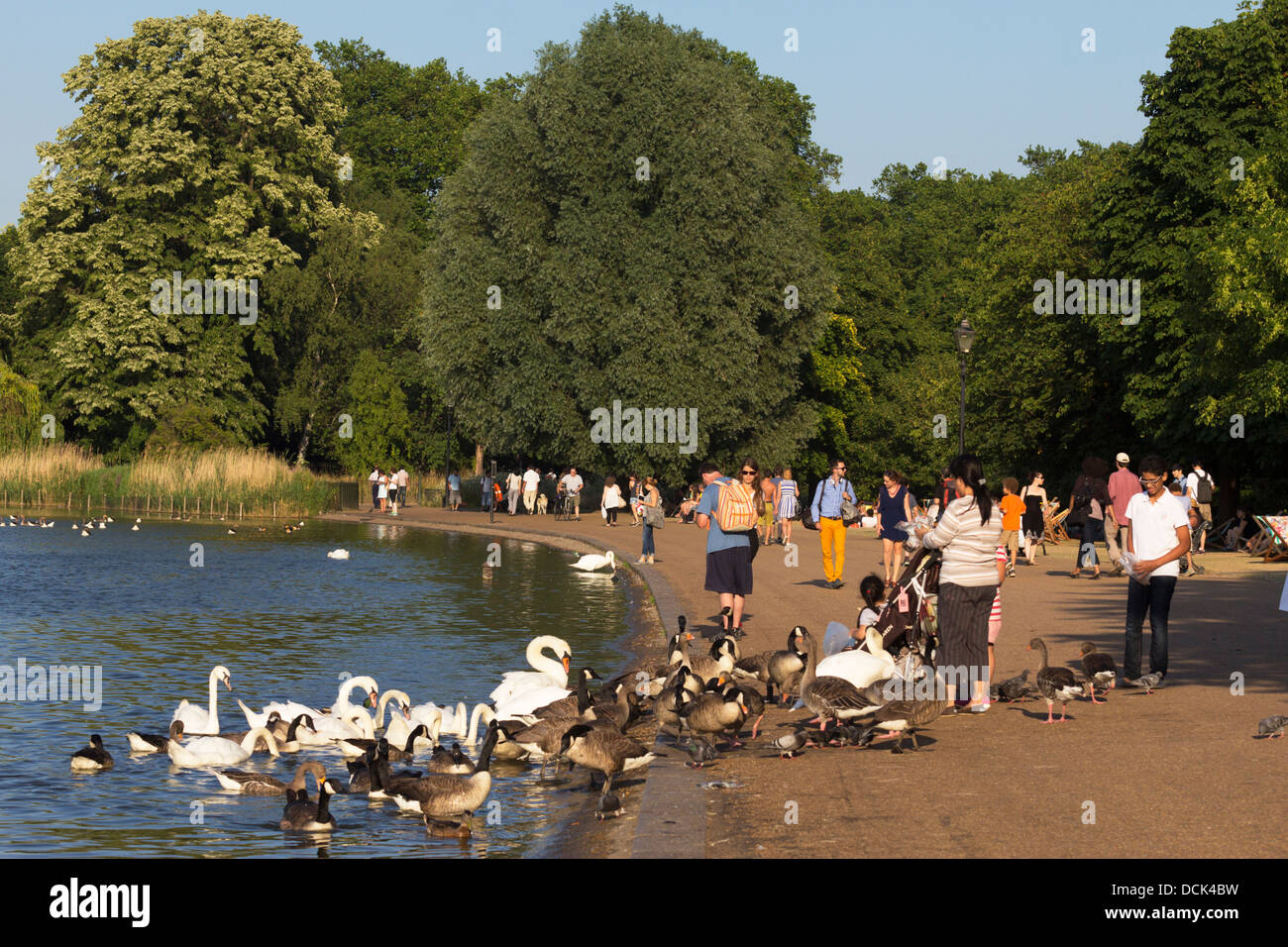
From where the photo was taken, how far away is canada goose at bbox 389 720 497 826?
9.63 meters

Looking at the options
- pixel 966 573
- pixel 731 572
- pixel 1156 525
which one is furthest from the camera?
pixel 731 572

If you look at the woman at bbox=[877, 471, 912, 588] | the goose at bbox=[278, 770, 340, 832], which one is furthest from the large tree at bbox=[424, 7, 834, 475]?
the goose at bbox=[278, 770, 340, 832]

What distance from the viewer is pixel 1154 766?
367 inches

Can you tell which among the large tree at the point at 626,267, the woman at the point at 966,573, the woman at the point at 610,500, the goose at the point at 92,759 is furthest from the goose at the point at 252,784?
the large tree at the point at 626,267

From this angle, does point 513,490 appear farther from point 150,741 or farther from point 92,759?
point 92,759

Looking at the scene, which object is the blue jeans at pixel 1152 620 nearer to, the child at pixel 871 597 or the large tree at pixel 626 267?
the child at pixel 871 597

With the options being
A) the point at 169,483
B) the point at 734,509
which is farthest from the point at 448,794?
the point at 169,483

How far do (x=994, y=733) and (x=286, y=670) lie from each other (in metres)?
8.83

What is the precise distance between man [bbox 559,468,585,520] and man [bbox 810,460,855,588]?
27.5 m

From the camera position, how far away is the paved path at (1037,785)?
7.43 meters

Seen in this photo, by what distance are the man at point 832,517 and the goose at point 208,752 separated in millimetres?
12471

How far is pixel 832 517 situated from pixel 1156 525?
10088mm

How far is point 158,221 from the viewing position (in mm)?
62750
